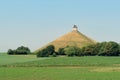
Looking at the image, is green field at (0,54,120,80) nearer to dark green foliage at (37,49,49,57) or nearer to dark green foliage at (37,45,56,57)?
dark green foliage at (37,49,49,57)

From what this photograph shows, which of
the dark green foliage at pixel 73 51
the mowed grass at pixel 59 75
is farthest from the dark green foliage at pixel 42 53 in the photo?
the mowed grass at pixel 59 75

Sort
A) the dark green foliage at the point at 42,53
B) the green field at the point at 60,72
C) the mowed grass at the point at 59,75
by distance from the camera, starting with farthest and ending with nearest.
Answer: the dark green foliage at the point at 42,53, the green field at the point at 60,72, the mowed grass at the point at 59,75

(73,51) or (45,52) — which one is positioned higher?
(73,51)

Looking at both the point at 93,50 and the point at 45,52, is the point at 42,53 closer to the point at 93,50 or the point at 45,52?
the point at 45,52

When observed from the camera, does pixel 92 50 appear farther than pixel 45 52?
Yes

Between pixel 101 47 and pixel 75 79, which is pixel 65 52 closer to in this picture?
pixel 101 47

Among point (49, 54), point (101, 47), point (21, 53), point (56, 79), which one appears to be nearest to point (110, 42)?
point (101, 47)

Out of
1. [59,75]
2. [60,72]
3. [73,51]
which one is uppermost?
[73,51]

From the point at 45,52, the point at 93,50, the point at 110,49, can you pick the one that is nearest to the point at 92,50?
the point at 93,50

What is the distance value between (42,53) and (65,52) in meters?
11.8

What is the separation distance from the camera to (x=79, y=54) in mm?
149750

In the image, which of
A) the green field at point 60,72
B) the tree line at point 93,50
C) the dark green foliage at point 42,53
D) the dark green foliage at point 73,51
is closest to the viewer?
the green field at point 60,72

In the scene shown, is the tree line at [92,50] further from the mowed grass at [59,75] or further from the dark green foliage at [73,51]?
the mowed grass at [59,75]

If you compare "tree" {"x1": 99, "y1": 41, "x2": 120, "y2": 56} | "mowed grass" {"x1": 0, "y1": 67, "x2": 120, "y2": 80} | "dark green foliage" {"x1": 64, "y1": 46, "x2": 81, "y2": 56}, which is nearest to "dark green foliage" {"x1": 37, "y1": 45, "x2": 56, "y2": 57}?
"dark green foliage" {"x1": 64, "y1": 46, "x2": 81, "y2": 56}
